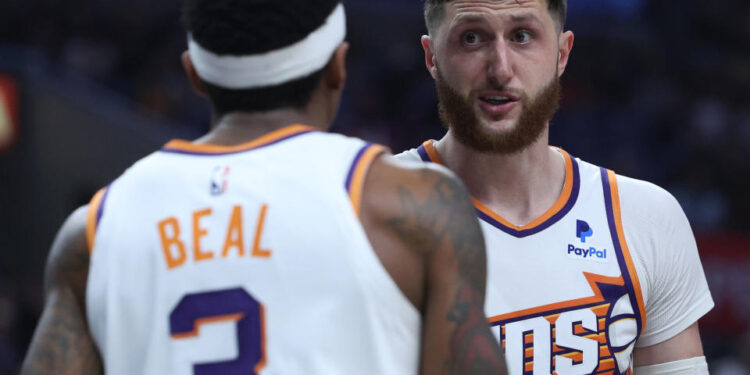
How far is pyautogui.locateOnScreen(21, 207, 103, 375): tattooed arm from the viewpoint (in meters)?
2.32

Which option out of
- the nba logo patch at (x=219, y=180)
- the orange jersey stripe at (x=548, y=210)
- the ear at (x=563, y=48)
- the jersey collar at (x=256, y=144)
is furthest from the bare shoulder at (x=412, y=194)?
the ear at (x=563, y=48)

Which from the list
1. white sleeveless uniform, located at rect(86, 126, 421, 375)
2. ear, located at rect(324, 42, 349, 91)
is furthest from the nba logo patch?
ear, located at rect(324, 42, 349, 91)

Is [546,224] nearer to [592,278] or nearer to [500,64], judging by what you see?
[592,278]

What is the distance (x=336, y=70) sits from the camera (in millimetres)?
2359

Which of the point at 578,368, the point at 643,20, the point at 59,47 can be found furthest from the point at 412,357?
the point at 643,20

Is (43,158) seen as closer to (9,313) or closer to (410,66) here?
(9,313)

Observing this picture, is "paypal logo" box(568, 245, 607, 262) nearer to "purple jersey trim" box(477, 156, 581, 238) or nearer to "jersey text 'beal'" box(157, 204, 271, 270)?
"purple jersey trim" box(477, 156, 581, 238)

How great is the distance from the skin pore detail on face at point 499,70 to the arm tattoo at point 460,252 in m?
1.05

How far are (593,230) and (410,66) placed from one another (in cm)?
1023

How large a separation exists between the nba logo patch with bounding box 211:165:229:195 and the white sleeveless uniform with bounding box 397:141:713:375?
1.19 meters

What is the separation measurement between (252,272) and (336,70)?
0.51 m

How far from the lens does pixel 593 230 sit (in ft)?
11.0

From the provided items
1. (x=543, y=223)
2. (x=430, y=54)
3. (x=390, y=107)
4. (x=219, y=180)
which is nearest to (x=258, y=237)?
(x=219, y=180)

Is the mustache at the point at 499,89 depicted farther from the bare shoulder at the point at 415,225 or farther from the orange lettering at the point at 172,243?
the orange lettering at the point at 172,243
